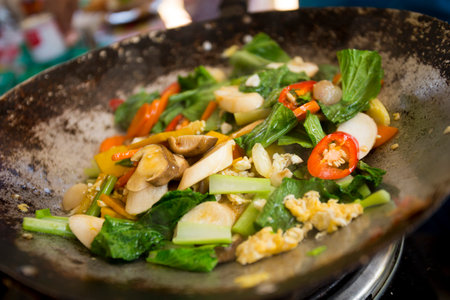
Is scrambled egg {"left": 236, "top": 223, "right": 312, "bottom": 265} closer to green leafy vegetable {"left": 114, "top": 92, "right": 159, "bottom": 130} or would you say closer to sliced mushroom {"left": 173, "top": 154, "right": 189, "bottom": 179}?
sliced mushroom {"left": 173, "top": 154, "right": 189, "bottom": 179}

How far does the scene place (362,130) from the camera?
245cm

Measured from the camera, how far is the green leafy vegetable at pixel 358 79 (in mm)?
2635

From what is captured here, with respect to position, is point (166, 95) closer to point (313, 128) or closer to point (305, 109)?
point (305, 109)

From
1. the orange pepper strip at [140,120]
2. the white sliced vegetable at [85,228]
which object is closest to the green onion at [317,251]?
the white sliced vegetable at [85,228]

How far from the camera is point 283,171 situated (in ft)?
7.34

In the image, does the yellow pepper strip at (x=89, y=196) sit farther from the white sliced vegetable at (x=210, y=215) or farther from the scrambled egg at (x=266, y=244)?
the scrambled egg at (x=266, y=244)

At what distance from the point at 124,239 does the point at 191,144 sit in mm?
736

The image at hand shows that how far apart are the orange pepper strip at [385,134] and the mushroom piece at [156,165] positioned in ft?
4.37

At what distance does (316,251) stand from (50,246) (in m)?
1.42

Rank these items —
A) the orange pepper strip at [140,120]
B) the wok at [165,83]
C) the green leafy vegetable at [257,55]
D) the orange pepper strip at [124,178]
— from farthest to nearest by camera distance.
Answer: the green leafy vegetable at [257,55] < the orange pepper strip at [140,120] < the orange pepper strip at [124,178] < the wok at [165,83]

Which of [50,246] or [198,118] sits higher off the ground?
[198,118]

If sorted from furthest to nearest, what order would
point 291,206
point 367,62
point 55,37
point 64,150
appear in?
point 55,37
point 64,150
point 367,62
point 291,206

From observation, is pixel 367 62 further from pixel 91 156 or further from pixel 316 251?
pixel 91 156

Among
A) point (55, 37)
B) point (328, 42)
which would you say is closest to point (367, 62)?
point (328, 42)
